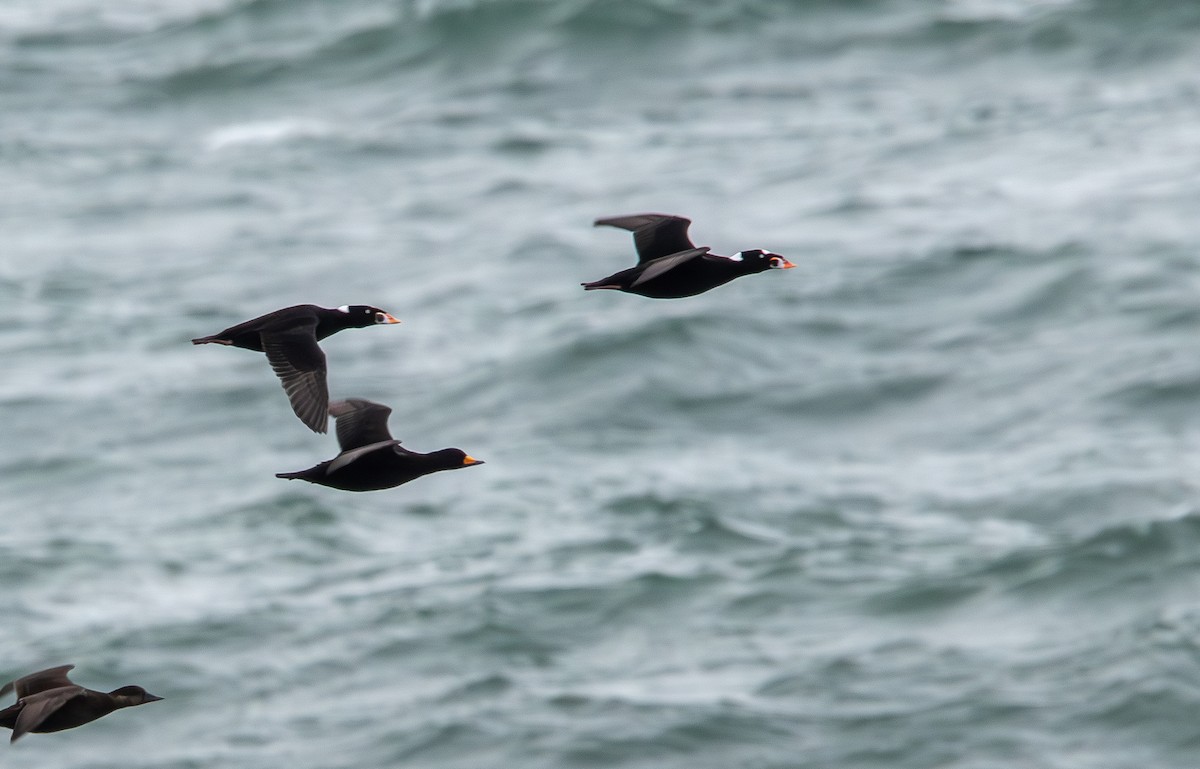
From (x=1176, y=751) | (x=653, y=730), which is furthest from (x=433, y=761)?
(x=1176, y=751)

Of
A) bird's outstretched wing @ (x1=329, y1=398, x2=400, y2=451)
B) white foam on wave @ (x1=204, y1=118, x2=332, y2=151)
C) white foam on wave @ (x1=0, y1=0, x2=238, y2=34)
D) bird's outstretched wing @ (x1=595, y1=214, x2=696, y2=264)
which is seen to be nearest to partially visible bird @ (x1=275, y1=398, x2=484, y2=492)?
bird's outstretched wing @ (x1=329, y1=398, x2=400, y2=451)

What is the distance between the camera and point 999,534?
1027 inches

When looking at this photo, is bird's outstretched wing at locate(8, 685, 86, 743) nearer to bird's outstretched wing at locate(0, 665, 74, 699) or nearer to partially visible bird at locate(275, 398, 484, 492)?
bird's outstretched wing at locate(0, 665, 74, 699)

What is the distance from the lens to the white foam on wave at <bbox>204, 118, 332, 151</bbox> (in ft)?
141

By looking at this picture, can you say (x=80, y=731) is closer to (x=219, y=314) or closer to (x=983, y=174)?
(x=219, y=314)

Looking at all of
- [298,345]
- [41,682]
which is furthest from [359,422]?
[41,682]

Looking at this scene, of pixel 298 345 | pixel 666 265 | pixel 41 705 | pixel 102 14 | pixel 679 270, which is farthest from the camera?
pixel 102 14

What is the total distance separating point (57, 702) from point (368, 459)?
1.75 metres

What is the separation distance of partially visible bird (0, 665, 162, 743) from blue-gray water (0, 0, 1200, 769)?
41.4ft

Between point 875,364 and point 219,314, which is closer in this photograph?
point 875,364

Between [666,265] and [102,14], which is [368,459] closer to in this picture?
[666,265]

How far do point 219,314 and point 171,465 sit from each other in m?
4.91

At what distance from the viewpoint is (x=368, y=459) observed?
31.5 ft

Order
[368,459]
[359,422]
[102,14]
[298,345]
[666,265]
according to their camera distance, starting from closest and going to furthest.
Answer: [298,345] < [368,459] < [666,265] < [359,422] < [102,14]
